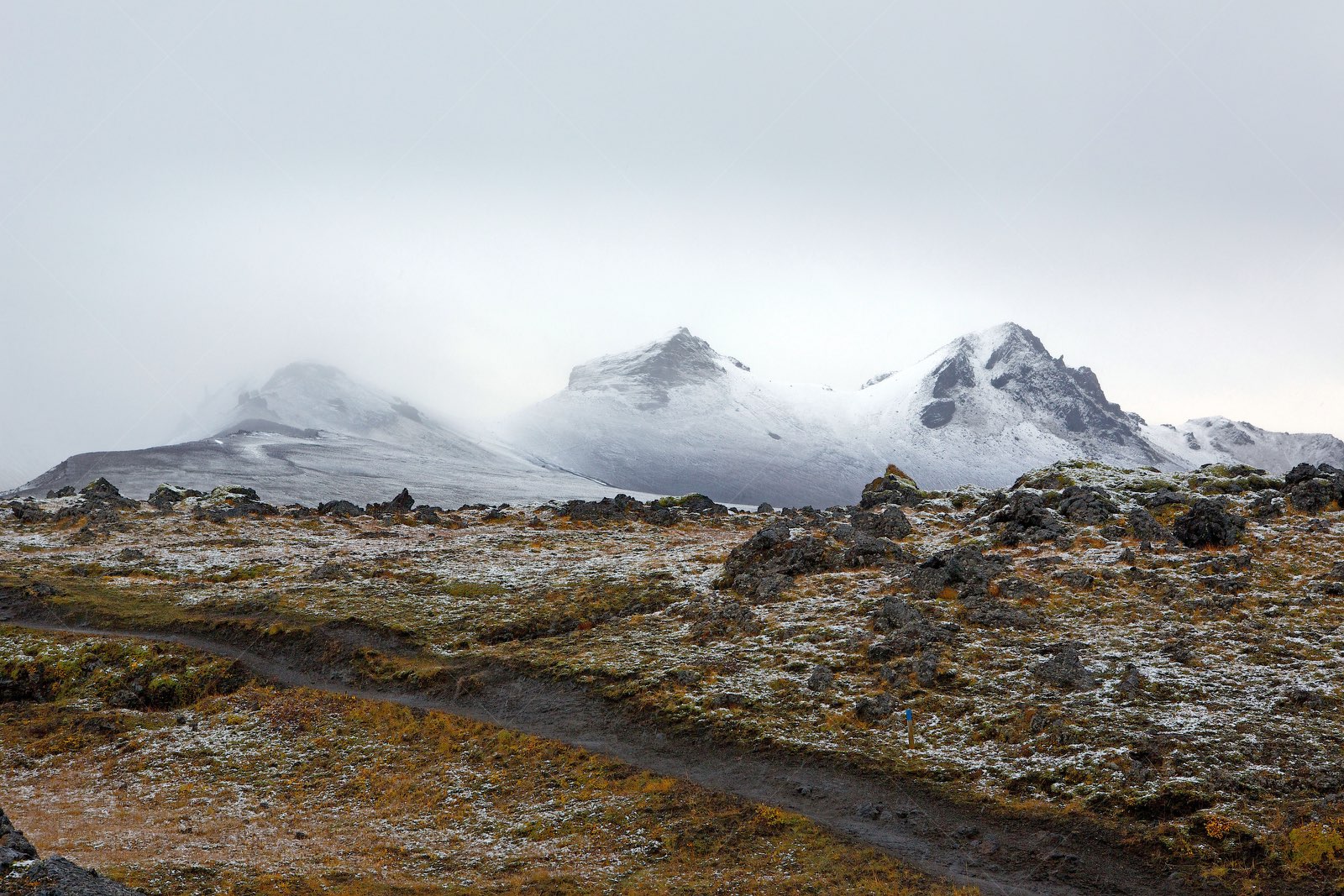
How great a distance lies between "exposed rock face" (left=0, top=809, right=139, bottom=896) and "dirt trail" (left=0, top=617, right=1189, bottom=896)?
49.8ft

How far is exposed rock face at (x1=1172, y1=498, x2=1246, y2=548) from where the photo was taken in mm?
41062

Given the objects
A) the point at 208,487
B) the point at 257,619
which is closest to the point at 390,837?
the point at 257,619

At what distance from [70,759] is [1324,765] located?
40.4 m

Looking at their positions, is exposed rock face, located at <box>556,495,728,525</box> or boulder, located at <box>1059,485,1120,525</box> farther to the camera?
exposed rock face, located at <box>556,495,728,525</box>

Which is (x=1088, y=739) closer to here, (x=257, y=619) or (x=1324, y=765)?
(x=1324, y=765)

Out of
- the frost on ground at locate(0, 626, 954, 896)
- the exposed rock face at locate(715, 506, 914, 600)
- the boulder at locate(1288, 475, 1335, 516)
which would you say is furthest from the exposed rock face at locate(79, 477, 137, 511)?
the boulder at locate(1288, 475, 1335, 516)

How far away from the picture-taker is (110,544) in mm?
61594

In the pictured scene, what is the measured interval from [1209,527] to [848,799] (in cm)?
3121

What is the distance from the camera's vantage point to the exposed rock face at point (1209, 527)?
41.1 metres

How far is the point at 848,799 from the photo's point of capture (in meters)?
22.5

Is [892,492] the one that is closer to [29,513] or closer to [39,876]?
[39,876]

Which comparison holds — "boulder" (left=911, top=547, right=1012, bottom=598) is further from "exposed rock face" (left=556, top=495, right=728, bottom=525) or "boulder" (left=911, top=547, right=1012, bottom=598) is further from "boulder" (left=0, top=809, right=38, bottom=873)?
"exposed rock face" (left=556, top=495, right=728, bottom=525)

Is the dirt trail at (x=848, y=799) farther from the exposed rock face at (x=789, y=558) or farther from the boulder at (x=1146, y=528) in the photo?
the boulder at (x=1146, y=528)

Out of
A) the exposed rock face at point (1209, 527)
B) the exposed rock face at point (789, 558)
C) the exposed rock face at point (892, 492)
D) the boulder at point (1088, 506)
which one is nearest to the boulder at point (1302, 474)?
the boulder at point (1088, 506)
